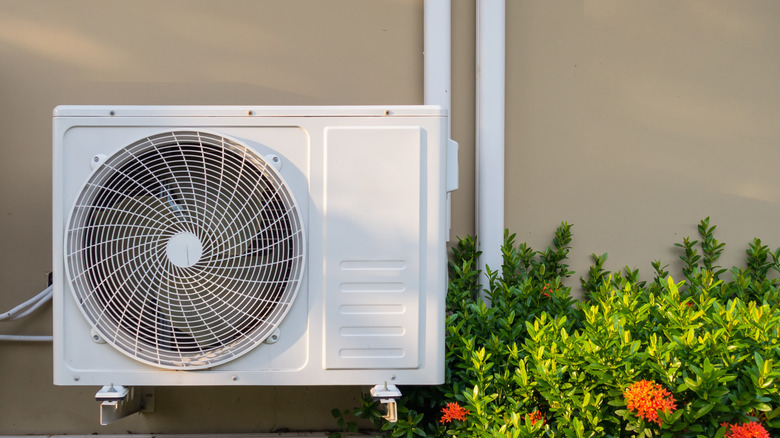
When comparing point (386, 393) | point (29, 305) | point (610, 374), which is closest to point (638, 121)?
point (610, 374)

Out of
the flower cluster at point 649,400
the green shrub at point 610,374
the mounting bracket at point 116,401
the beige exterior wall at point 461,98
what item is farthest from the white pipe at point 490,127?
the mounting bracket at point 116,401

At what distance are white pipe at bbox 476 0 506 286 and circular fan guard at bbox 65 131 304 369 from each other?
95 cm

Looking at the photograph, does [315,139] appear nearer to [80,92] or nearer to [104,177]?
[104,177]

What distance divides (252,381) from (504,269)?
3.41ft

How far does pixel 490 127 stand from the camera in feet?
6.88

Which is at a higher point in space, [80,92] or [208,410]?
[80,92]

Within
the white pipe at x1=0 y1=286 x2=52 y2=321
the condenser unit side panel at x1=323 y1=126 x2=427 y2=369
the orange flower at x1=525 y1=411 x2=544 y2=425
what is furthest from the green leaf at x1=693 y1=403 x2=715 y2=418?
the white pipe at x1=0 y1=286 x2=52 y2=321

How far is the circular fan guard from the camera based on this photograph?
4.42 ft

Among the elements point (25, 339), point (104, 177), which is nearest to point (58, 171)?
point (104, 177)

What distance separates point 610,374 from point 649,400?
107 millimetres

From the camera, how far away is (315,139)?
54.7 inches

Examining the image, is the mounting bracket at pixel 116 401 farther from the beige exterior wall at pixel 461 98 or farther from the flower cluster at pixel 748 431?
the flower cluster at pixel 748 431

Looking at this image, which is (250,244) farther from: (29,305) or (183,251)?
(29,305)

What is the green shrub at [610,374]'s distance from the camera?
1.21m
